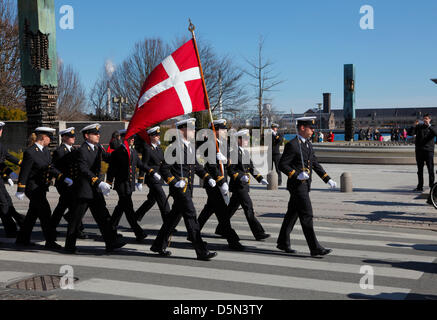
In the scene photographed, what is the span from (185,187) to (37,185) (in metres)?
2.51

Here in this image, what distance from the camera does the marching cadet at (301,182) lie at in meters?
7.29

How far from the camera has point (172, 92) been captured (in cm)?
803

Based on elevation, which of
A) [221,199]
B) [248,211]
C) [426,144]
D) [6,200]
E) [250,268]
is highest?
[426,144]

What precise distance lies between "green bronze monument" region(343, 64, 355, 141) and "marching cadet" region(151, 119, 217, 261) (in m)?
52.7

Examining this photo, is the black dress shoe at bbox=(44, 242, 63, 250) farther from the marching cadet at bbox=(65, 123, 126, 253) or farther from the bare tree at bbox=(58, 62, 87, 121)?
the bare tree at bbox=(58, 62, 87, 121)

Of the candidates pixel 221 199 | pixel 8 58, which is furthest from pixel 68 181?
pixel 8 58

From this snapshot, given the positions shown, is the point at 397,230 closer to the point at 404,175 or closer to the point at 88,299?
the point at 88,299

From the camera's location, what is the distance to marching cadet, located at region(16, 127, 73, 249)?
8.09 m

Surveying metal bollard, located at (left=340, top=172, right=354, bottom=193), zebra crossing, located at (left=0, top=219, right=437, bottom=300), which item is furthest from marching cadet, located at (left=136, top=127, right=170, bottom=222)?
metal bollard, located at (left=340, top=172, right=354, bottom=193)

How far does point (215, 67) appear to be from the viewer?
4372 centimetres

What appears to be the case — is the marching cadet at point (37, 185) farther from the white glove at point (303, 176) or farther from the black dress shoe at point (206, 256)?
the white glove at point (303, 176)

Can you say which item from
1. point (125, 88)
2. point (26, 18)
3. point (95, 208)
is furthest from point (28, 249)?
point (125, 88)

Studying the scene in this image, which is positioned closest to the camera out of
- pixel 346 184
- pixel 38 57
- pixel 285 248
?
pixel 285 248

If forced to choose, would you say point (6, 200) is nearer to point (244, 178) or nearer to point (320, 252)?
point (244, 178)
